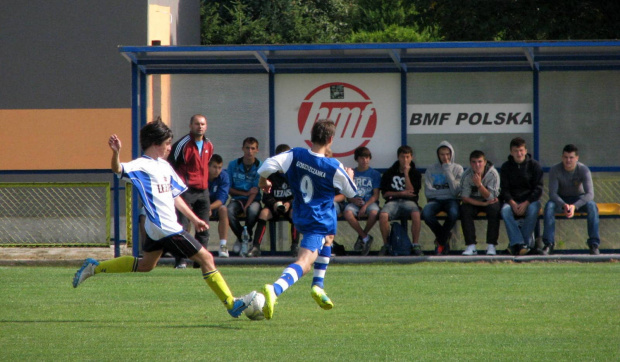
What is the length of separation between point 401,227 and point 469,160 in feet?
4.98

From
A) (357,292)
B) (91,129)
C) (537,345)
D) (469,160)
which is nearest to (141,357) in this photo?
(537,345)

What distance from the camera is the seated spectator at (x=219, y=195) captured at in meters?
12.7

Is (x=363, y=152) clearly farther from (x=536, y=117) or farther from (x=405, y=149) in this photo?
(x=536, y=117)

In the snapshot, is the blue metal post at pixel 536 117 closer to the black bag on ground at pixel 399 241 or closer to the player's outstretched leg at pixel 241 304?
the black bag on ground at pixel 399 241

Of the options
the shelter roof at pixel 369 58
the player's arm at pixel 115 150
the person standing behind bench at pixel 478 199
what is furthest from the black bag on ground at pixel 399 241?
the player's arm at pixel 115 150

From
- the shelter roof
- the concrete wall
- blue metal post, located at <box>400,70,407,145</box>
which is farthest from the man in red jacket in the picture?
the concrete wall

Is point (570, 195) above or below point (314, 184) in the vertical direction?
below

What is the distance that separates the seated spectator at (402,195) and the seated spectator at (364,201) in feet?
0.41

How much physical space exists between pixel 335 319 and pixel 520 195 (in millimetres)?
6192

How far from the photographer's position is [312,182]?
7.44 metres

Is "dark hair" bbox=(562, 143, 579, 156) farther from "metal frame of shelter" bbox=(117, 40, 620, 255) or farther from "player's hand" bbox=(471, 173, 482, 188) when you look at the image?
"player's hand" bbox=(471, 173, 482, 188)

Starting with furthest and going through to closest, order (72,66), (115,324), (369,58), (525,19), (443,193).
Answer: (525,19) < (72,66) < (369,58) < (443,193) < (115,324)

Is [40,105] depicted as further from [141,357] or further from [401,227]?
[141,357]

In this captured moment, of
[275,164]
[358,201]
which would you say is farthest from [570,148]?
[275,164]
